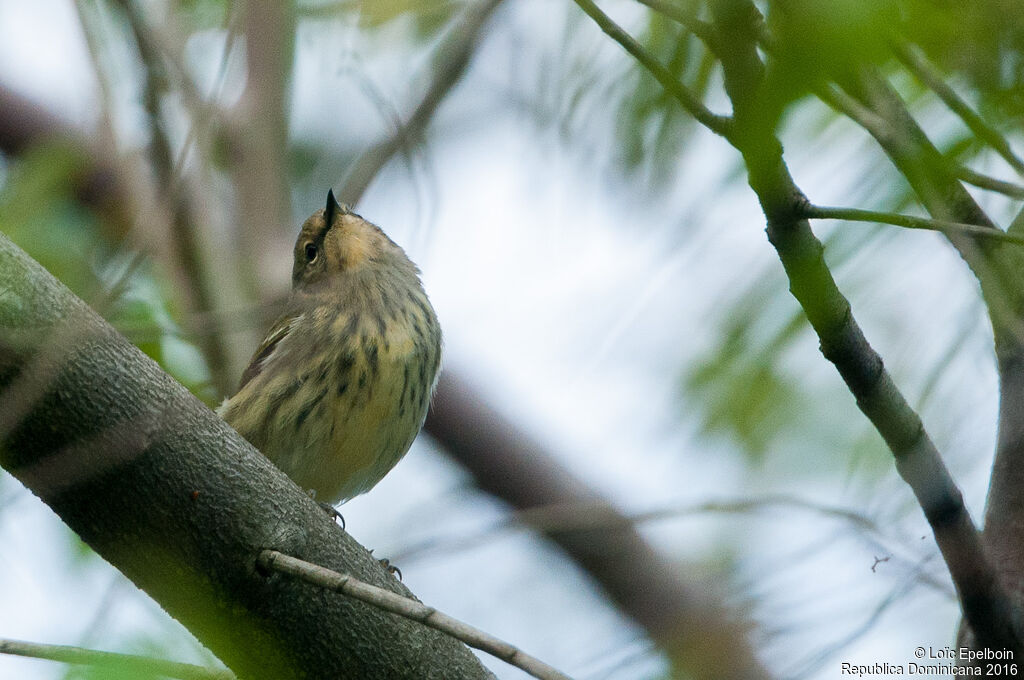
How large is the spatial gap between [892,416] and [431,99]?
3747 mm

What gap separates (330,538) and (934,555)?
1633 mm

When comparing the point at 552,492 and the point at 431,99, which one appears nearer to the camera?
the point at 431,99

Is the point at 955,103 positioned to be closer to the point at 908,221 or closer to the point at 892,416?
the point at 908,221

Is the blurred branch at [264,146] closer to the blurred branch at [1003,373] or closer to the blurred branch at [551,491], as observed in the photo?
the blurred branch at [551,491]

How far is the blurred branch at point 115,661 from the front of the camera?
1642 millimetres

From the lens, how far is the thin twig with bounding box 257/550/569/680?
2152 mm

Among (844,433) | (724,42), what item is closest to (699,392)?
(844,433)

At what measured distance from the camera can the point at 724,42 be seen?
1538 millimetres

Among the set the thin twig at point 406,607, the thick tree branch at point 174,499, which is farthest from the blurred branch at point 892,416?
the thick tree branch at point 174,499

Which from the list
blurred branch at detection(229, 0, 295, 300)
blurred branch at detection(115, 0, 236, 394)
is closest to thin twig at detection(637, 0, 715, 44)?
blurred branch at detection(115, 0, 236, 394)

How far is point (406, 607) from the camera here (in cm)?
240

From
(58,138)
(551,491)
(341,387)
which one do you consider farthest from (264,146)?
(551,491)

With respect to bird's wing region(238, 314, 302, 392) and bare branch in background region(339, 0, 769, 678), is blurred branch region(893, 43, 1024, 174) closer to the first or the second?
bird's wing region(238, 314, 302, 392)

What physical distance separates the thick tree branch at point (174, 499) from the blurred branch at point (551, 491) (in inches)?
161
